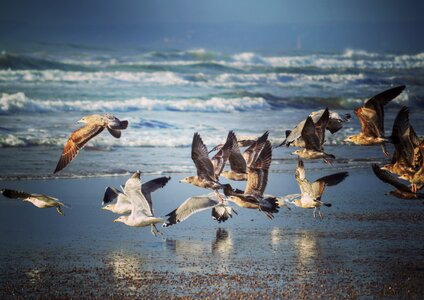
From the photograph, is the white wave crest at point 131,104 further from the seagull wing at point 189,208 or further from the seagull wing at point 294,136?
the seagull wing at point 189,208

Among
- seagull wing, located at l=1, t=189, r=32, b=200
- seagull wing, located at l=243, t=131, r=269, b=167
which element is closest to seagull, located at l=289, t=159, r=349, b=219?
seagull wing, located at l=243, t=131, r=269, b=167

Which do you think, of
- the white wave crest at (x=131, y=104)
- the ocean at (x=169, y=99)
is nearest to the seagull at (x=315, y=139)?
the ocean at (x=169, y=99)

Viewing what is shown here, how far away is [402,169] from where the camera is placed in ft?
34.9

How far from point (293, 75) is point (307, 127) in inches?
1000

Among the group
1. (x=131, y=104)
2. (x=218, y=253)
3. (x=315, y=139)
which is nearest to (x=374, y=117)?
(x=315, y=139)

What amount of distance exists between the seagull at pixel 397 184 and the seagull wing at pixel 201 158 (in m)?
1.65

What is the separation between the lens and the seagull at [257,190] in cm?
963

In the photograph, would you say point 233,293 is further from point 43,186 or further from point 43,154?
point 43,154

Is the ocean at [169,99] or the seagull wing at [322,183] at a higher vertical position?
the ocean at [169,99]

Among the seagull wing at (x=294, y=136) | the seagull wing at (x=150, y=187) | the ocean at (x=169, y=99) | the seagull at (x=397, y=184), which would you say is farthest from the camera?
the ocean at (x=169, y=99)

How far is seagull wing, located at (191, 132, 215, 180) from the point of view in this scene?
9.60 metres

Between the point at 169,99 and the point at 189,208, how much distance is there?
16.6 m

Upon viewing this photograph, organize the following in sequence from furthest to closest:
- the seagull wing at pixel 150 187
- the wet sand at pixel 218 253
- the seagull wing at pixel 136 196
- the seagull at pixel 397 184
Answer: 1. the seagull wing at pixel 150 187
2. the seagull at pixel 397 184
3. the seagull wing at pixel 136 196
4. the wet sand at pixel 218 253

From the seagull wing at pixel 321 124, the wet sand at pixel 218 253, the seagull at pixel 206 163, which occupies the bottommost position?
the wet sand at pixel 218 253
